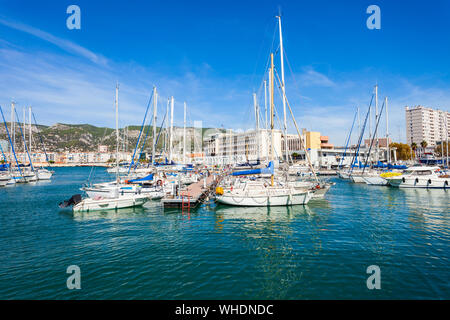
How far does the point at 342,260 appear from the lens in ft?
39.4

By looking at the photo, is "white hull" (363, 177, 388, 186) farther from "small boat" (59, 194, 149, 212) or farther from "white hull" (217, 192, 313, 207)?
"small boat" (59, 194, 149, 212)

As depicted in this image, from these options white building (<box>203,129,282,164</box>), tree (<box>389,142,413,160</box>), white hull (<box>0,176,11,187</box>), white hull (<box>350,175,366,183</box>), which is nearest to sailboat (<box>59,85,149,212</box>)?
white hull (<box>0,176,11,187</box>)

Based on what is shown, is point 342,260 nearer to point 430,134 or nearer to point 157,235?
point 157,235

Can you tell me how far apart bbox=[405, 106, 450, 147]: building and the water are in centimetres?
20387

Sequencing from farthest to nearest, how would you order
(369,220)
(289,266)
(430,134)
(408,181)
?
(430,134)
(408,181)
(369,220)
(289,266)

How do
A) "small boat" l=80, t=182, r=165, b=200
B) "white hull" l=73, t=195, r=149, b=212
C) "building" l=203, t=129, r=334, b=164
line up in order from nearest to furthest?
"white hull" l=73, t=195, r=149, b=212
"small boat" l=80, t=182, r=165, b=200
"building" l=203, t=129, r=334, b=164

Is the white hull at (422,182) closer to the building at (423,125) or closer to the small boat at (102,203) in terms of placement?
the small boat at (102,203)

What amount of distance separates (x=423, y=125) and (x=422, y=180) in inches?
7295

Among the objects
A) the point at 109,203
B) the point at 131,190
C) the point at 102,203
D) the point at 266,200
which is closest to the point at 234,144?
the point at 131,190

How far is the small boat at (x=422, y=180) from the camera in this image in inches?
1479

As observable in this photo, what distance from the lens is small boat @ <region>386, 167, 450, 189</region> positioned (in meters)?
37.6
